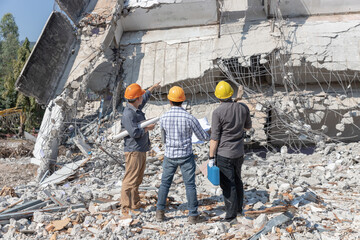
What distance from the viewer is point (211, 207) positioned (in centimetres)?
441

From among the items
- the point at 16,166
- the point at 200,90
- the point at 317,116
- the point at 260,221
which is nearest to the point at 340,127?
the point at 317,116

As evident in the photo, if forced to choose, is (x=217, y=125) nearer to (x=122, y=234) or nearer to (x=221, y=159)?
(x=221, y=159)

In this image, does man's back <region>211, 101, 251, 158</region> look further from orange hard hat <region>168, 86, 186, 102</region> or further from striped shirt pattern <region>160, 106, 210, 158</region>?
orange hard hat <region>168, 86, 186, 102</region>

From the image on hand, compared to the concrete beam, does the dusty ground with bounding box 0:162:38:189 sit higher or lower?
lower

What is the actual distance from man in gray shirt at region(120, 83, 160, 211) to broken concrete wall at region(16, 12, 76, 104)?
412 cm

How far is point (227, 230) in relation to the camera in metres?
3.76

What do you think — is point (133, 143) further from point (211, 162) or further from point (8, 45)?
point (8, 45)

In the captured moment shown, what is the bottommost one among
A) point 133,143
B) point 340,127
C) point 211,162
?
point 211,162

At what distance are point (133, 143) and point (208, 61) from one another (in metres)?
4.19

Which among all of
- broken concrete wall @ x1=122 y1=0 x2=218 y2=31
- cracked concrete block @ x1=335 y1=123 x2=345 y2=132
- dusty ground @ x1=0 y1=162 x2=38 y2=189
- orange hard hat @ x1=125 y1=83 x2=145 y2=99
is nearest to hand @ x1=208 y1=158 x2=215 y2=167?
orange hard hat @ x1=125 y1=83 x2=145 y2=99

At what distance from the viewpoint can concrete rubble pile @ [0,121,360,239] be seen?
3703mm

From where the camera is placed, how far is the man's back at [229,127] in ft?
12.1

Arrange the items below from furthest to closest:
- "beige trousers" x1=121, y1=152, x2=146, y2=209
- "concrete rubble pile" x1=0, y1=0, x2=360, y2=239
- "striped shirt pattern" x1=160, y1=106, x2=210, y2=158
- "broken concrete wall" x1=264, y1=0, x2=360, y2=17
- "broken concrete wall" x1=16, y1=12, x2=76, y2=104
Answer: "broken concrete wall" x1=264, y1=0, x2=360, y2=17
"broken concrete wall" x1=16, y1=12, x2=76, y2=104
"concrete rubble pile" x1=0, y1=0, x2=360, y2=239
"beige trousers" x1=121, y1=152, x2=146, y2=209
"striped shirt pattern" x1=160, y1=106, x2=210, y2=158

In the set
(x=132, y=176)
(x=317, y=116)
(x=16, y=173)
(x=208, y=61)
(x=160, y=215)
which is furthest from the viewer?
(x=208, y=61)
